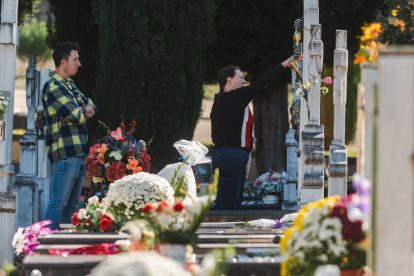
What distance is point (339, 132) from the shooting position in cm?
923

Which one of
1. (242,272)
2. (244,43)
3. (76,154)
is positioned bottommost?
(242,272)

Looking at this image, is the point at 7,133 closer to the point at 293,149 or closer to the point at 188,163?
the point at 188,163

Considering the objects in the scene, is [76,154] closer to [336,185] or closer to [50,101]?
[50,101]

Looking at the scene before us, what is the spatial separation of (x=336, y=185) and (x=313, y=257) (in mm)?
2695

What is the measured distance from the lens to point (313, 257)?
235 inches

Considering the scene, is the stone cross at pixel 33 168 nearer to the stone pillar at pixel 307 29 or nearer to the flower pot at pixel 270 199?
the stone pillar at pixel 307 29

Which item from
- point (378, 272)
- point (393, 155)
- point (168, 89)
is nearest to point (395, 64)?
point (393, 155)

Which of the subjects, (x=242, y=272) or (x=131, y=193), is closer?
(x=242, y=272)

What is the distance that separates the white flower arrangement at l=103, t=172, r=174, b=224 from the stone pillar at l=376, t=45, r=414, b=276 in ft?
12.7

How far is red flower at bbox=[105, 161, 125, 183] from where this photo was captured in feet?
37.6

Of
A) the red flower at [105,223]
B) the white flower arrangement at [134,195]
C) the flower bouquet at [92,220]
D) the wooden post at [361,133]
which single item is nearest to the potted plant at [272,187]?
the flower bouquet at [92,220]

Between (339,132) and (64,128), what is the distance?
7.66 ft

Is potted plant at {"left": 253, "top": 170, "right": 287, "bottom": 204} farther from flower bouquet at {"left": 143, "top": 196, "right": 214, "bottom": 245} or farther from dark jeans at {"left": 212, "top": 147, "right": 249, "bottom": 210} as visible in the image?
flower bouquet at {"left": 143, "top": 196, "right": 214, "bottom": 245}

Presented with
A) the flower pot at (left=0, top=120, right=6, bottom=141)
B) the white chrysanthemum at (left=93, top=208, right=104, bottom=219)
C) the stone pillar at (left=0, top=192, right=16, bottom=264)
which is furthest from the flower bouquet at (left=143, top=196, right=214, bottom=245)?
the flower pot at (left=0, top=120, right=6, bottom=141)
